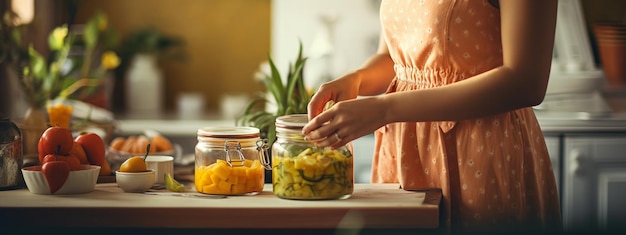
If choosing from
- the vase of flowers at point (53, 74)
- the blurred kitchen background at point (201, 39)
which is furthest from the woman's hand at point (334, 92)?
the blurred kitchen background at point (201, 39)

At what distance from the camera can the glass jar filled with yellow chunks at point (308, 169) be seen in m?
1.42

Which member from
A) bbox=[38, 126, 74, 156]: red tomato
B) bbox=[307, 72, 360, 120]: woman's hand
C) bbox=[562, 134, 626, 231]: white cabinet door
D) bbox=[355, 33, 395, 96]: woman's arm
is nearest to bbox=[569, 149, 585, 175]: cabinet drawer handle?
bbox=[562, 134, 626, 231]: white cabinet door

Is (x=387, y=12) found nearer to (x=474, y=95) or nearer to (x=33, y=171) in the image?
(x=474, y=95)

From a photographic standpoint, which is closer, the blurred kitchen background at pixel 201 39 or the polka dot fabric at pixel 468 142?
the polka dot fabric at pixel 468 142

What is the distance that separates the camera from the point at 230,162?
1.54 meters

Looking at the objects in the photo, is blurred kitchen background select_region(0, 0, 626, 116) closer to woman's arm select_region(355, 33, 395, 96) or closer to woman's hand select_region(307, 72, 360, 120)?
woman's arm select_region(355, 33, 395, 96)

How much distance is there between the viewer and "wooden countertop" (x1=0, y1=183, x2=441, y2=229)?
1375 millimetres

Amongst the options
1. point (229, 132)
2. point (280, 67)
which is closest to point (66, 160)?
point (229, 132)

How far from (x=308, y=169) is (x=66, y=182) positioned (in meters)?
0.42

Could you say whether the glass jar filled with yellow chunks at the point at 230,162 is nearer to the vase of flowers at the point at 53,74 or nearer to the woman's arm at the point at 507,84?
the woman's arm at the point at 507,84

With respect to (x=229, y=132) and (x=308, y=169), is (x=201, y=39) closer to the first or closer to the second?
(x=229, y=132)

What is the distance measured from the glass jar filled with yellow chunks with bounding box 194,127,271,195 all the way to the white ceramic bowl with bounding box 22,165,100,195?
184 mm

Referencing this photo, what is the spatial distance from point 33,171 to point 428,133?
68 centimetres

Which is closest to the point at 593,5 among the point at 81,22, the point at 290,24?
Answer: the point at 290,24
